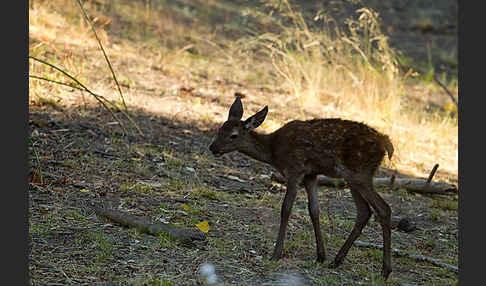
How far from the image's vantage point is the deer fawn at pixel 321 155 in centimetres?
524

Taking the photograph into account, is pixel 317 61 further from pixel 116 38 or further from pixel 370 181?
pixel 370 181

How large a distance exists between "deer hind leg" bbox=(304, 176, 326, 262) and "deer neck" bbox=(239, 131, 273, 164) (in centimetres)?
41

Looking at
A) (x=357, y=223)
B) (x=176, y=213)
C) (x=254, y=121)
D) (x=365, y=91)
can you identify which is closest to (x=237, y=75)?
(x=365, y=91)

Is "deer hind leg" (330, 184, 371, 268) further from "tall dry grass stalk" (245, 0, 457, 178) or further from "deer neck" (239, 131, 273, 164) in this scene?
"tall dry grass stalk" (245, 0, 457, 178)

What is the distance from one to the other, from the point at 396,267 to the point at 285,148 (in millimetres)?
1448

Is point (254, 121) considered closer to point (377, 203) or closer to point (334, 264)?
point (377, 203)

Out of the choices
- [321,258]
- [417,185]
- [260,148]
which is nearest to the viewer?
[321,258]

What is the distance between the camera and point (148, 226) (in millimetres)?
5520

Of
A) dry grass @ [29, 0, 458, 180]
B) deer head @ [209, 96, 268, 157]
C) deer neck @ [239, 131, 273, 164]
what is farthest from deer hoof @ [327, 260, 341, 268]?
dry grass @ [29, 0, 458, 180]

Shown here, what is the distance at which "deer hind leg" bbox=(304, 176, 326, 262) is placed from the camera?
17.8 ft

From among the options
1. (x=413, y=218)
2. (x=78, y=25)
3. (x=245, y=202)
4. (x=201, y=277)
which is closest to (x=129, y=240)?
(x=201, y=277)

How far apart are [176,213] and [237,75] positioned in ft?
19.5

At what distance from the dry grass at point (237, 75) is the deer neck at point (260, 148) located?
3.54 m

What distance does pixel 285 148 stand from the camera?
18.0 ft
